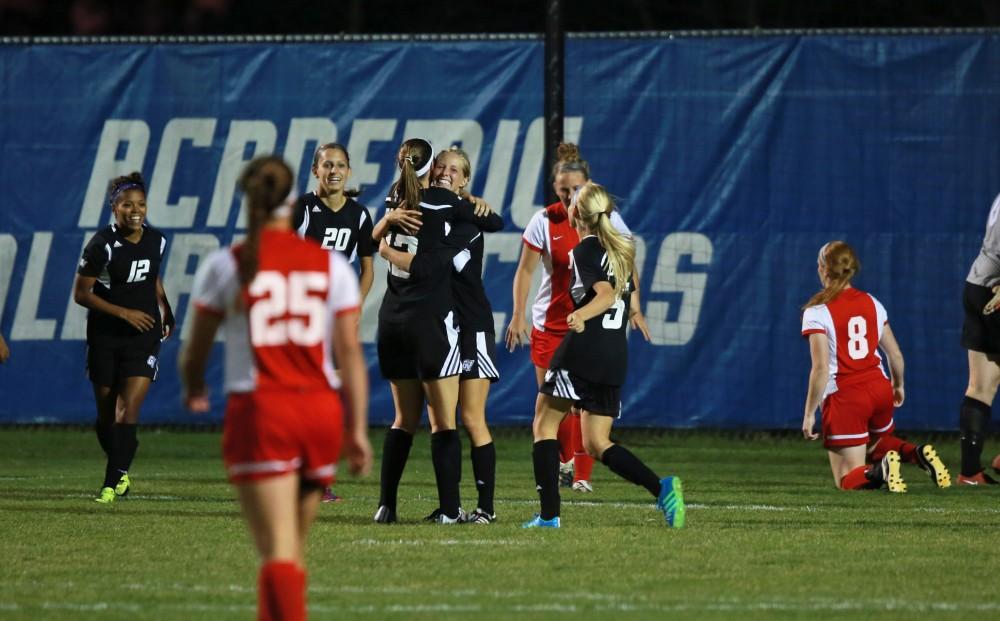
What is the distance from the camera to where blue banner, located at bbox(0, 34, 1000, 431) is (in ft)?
51.0

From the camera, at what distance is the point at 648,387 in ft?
51.5

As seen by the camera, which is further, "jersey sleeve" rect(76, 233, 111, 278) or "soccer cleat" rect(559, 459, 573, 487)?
"soccer cleat" rect(559, 459, 573, 487)

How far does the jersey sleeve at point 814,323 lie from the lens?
11961mm

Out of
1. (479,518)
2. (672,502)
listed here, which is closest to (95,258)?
(479,518)

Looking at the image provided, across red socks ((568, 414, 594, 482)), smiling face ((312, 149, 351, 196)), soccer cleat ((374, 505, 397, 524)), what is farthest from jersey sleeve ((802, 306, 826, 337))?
soccer cleat ((374, 505, 397, 524))

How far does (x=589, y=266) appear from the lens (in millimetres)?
9344

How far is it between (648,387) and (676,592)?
848cm

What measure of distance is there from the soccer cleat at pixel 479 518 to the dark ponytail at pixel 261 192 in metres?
4.32

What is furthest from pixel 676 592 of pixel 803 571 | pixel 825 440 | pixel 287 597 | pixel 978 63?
pixel 978 63

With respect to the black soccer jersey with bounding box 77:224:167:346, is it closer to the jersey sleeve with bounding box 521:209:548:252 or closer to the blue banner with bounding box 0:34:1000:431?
the jersey sleeve with bounding box 521:209:548:252

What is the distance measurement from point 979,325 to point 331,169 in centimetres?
486

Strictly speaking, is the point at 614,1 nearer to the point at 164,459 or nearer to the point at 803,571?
the point at 164,459

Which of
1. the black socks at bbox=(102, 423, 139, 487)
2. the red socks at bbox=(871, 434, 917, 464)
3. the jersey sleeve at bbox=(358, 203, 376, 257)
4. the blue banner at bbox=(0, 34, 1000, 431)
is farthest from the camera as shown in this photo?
the blue banner at bbox=(0, 34, 1000, 431)

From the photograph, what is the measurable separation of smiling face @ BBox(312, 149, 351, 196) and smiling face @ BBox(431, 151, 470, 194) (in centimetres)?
97
